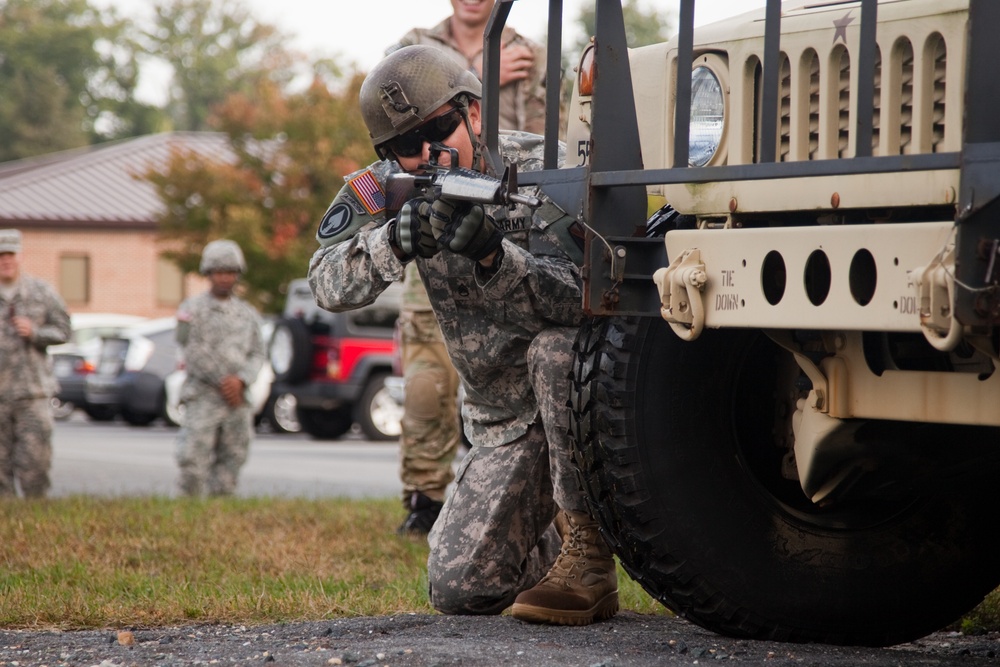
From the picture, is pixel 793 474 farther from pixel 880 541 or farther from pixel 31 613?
pixel 31 613


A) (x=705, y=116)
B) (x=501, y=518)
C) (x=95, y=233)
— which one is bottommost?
(x=501, y=518)

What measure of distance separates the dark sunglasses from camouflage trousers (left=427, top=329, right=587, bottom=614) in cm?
64

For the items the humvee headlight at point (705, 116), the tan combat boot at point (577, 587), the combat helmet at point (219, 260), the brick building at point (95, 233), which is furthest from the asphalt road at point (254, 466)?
the brick building at point (95, 233)

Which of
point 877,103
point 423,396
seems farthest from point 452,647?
point 423,396

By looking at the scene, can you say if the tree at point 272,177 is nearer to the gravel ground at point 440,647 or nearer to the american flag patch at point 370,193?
the american flag patch at point 370,193

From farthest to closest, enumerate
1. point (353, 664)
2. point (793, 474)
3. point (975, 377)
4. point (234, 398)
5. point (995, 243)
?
point (234, 398), point (793, 474), point (353, 664), point (975, 377), point (995, 243)

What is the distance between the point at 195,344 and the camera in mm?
9734

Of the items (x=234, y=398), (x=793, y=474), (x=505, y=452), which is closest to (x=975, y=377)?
(x=793, y=474)

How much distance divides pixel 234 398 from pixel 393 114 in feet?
18.9

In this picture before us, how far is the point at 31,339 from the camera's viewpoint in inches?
365

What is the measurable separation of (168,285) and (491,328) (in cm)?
3689

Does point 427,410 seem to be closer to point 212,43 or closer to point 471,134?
point 471,134

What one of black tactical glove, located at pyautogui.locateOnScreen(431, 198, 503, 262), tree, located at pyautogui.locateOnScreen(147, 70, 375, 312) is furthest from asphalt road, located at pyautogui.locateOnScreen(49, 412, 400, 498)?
tree, located at pyautogui.locateOnScreen(147, 70, 375, 312)

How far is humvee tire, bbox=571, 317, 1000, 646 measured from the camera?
10.9 ft
